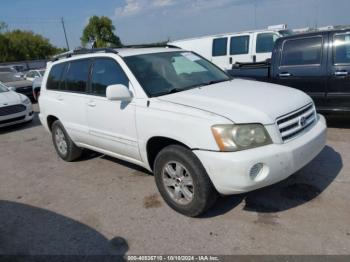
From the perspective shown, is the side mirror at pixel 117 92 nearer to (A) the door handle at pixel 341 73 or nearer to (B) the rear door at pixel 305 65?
(B) the rear door at pixel 305 65

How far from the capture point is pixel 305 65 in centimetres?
614

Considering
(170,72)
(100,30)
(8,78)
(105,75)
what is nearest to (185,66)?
(170,72)

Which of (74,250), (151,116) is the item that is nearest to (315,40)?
(151,116)

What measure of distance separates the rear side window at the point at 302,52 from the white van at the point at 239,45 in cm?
481

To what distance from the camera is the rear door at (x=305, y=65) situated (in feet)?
19.5

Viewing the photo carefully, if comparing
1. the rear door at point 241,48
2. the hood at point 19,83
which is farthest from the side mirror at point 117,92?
the hood at point 19,83

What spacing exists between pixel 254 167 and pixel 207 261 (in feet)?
2.98

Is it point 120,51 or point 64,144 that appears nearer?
point 120,51

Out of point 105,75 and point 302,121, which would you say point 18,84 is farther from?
point 302,121

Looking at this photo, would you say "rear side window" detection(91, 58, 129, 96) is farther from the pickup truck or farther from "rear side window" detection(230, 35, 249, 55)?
"rear side window" detection(230, 35, 249, 55)

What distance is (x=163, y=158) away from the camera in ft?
11.9

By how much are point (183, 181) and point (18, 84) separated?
41.5ft

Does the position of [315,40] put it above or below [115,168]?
above

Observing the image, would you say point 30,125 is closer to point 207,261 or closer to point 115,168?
point 115,168
